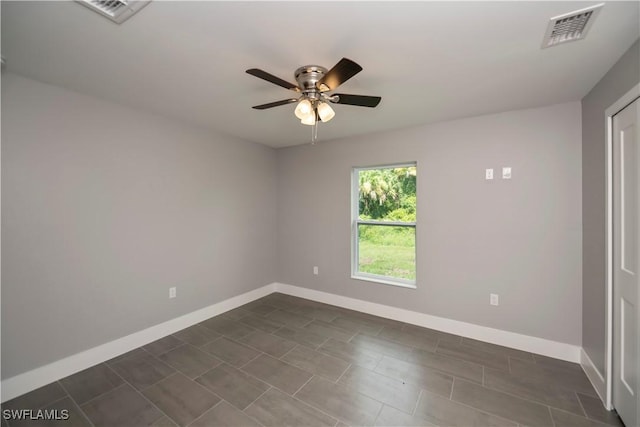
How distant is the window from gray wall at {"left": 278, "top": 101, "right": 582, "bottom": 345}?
146 mm

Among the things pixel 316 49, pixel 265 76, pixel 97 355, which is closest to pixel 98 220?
pixel 97 355

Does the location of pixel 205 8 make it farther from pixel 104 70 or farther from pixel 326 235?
pixel 326 235

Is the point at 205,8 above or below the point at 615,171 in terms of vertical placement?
above

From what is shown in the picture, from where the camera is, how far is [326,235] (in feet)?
12.8

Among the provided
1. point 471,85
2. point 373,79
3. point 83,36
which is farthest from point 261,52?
point 471,85

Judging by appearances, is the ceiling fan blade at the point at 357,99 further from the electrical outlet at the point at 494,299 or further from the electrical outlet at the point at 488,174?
the electrical outlet at the point at 494,299

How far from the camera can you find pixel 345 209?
12.2 ft

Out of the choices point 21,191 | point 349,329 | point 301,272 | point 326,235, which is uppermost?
point 21,191

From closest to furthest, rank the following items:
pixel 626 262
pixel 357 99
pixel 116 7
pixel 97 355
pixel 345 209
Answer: pixel 116 7, pixel 626 262, pixel 357 99, pixel 97 355, pixel 345 209

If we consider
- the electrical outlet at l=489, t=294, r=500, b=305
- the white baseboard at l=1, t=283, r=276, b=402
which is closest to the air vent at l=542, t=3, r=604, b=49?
the electrical outlet at l=489, t=294, r=500, b=305

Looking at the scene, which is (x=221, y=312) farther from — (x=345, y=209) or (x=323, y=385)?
(x=345, y=209)

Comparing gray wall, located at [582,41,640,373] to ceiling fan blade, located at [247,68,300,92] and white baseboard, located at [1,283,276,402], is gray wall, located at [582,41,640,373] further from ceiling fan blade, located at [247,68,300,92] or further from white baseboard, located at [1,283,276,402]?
white baseboard, located at [1,283,276,402]

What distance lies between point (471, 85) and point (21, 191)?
360cm

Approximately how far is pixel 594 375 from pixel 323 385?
2.16m
